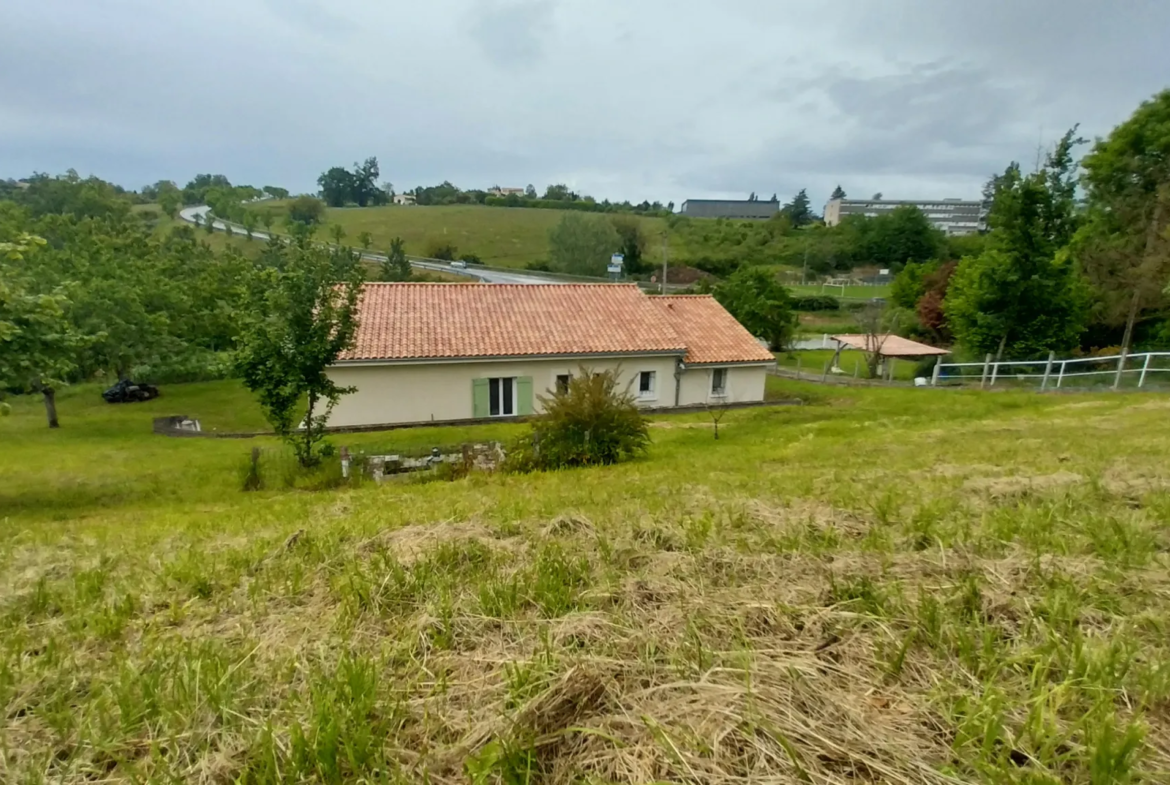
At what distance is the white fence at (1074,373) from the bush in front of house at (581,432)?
51.2 ft

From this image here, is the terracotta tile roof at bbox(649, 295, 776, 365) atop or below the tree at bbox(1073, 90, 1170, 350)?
below

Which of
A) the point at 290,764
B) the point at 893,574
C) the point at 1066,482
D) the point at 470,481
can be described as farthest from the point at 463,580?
the point at 470,481

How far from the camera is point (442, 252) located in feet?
249

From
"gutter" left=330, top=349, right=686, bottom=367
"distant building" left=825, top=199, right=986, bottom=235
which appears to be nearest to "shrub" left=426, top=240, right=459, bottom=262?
"gutter" left=330, top=349, right=686, bottom=367

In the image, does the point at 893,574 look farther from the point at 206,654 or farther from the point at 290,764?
the point at 206,654

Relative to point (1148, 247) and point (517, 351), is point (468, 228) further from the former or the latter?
point (1148, 247)

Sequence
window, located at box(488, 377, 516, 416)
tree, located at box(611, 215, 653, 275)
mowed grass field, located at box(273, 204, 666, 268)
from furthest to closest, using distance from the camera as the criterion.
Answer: mowed grass field, located at box(273, 204, 666, 268) → tree, located at box(611, 215, 653, 275) → window, located at box(488, 377, 516, 416)

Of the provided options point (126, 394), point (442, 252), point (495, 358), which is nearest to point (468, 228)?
point (442, 252)

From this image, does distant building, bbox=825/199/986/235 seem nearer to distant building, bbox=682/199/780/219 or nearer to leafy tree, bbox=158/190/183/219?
distant building, bbox=682/199/780/219

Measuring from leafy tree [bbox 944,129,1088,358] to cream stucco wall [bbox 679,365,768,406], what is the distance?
32.8 ft

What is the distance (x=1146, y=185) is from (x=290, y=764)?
133 ft

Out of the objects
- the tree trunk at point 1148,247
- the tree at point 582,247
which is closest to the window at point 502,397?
the tree trunk at point 1148,247

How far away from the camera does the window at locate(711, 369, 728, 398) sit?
23.5 m

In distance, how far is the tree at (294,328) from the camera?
13055 mm
